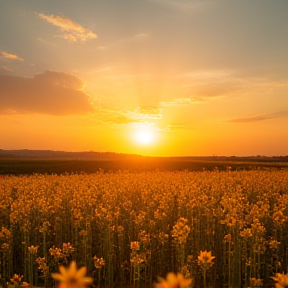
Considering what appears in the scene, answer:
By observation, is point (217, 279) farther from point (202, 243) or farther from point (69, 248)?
point (69, 248)

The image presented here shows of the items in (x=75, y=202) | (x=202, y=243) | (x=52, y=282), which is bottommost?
(x=52, y=282)

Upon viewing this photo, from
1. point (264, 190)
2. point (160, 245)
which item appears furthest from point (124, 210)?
point (264, 190)

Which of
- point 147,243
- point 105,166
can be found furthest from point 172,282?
point 105,166

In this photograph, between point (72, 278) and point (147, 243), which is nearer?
point (72, 278)

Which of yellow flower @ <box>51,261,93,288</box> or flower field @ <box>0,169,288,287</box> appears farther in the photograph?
flower field @ <box>0,169,288,287</box>

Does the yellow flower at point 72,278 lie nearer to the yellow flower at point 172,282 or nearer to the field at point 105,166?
the yellow flower at point 172,282

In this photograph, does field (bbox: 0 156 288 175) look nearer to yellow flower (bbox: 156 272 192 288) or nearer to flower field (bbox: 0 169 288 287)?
flower field (bbox: 0 169 288 287)

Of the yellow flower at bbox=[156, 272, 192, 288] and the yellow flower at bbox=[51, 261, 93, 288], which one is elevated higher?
the yellow flower at bbox=[51, 261, 93, 288]

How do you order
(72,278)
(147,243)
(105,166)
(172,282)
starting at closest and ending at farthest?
(72,278), (172,282), (147,243), (105,166)

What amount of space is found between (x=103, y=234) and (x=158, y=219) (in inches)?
67.7

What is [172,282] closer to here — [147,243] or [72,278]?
[72,278]

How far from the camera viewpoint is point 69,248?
30.7ft

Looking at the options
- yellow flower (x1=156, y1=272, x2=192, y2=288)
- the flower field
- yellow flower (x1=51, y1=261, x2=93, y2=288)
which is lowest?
the flower field

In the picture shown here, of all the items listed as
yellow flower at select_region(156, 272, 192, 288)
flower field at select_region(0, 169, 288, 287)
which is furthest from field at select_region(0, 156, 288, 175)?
yellow flower at select_region(156, 272, 192, 288)
